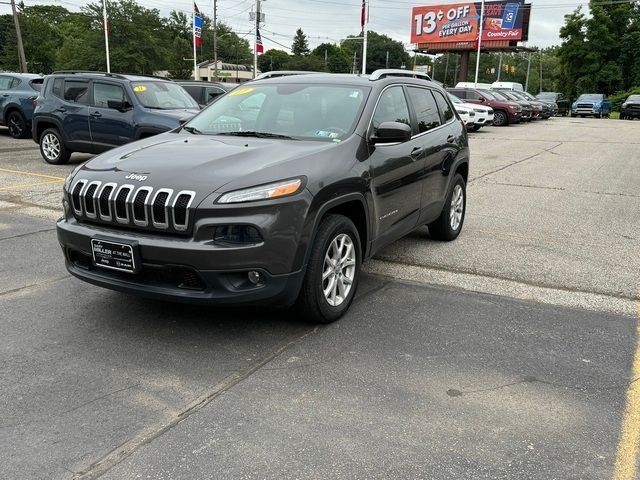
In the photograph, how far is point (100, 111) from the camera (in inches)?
436

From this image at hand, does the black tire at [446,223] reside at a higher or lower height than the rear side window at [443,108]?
lower

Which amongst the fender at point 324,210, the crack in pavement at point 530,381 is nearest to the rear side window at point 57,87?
the fender at point 324,210

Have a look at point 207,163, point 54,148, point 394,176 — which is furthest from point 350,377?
point 54,148

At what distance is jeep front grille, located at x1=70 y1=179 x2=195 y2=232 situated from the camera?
139 inches

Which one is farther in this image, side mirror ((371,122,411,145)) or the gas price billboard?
the gas price billboard

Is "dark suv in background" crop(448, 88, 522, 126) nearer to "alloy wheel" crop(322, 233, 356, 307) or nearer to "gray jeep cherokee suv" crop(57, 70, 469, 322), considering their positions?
"gray jeep cherokee suv" crop(57, 70, 469, 322)

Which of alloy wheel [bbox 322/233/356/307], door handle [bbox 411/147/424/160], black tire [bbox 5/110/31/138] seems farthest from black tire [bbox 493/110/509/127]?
alloy wheel [bbox 322/233/356/307]

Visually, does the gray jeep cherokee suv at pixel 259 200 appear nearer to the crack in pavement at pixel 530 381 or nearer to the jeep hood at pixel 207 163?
the jeep hood at pixel 207 163

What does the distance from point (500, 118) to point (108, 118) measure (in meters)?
21.8

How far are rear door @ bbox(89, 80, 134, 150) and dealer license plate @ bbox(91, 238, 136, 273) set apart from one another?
7397 millimetres

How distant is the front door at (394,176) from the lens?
4609 mm

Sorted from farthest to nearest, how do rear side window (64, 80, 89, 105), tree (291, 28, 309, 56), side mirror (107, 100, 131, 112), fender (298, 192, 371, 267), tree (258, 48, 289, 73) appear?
tree (291, 28, 309, 56) < tree (258, 48, 289, 73) < rear side window (64, 80, 89, 105) < side mirror (107, 100, 131, 112) < fender (298, 192, 371, 267)

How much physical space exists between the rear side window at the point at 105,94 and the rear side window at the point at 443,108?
688cm

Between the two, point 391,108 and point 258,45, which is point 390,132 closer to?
point 391,108
